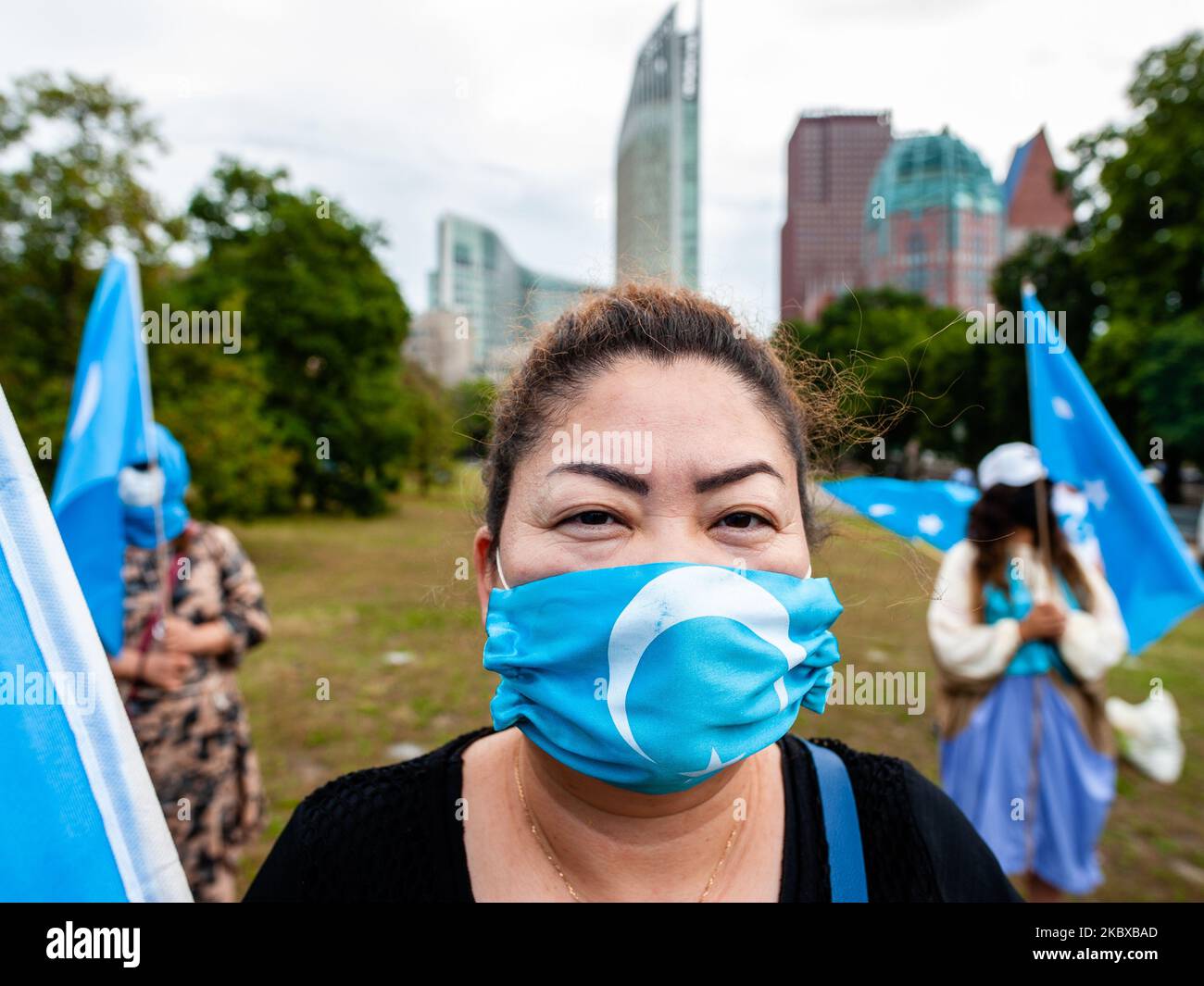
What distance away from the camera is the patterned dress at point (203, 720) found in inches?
125

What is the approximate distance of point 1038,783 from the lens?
3.53 m

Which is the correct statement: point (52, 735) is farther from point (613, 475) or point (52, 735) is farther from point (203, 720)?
point (203, 720)

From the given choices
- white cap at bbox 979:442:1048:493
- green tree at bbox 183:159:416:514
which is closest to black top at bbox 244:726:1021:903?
white cap at bbox 979:442:1048:493

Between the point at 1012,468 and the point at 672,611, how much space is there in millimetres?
3108

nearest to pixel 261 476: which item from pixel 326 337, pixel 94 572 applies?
pixel 326 337

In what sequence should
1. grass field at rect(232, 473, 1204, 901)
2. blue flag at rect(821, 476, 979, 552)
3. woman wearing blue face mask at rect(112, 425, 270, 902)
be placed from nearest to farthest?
grass field at rect(232, 473, 1204, 901), woman wearing blue face mask at rect(112, 425, 270, 902), blue flag at rect(821, 476, 979, 552)

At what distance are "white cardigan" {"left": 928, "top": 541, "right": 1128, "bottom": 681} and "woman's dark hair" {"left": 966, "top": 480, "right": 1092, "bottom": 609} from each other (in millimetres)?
38

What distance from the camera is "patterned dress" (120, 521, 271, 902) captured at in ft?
10.4

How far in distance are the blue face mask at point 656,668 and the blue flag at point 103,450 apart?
2.46 meters

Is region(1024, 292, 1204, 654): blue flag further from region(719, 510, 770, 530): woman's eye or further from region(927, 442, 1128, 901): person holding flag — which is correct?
region(719, 510, 770, 530): woman's eye

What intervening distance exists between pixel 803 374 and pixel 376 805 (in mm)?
1396

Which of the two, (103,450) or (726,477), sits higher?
(103,450)

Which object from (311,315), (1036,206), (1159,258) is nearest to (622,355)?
(311,315)

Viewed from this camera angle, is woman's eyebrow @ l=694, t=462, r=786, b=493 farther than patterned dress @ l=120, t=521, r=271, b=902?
No
